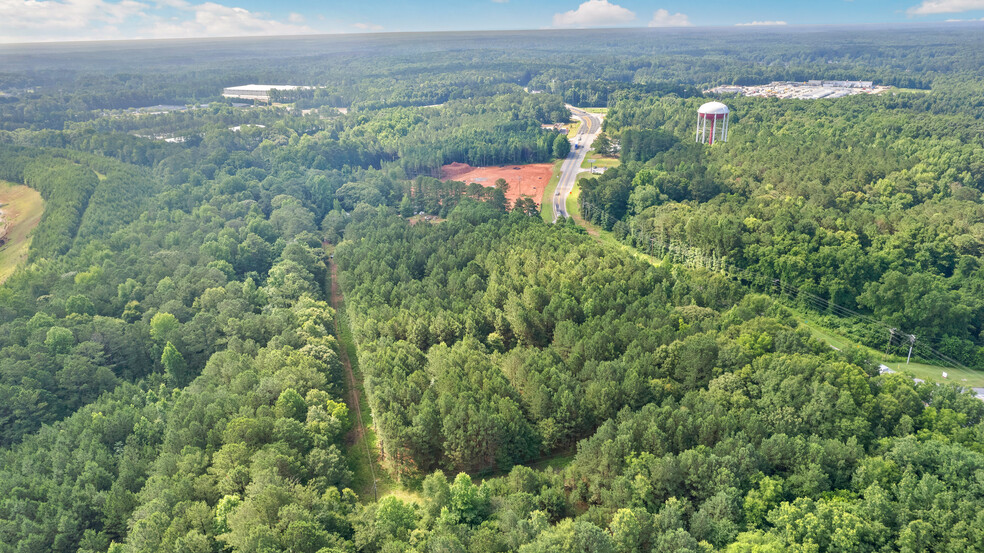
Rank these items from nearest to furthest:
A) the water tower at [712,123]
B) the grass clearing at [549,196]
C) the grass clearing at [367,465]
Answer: the grass clearing at [367,465], the grass clearing at [549,196], the water tower at [712,123]

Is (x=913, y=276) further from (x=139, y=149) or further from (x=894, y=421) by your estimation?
(x=139, y=149)

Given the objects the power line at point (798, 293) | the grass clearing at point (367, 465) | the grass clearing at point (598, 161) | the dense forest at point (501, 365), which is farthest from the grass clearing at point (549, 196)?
the grass clearing at point (367, 465)

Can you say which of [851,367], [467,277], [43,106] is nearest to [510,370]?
[467,277]

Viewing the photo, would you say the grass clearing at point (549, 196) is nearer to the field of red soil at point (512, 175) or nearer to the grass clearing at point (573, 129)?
the field of red soil at point (512, 175)

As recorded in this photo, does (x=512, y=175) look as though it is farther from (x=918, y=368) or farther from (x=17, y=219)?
(x=17, y=219)

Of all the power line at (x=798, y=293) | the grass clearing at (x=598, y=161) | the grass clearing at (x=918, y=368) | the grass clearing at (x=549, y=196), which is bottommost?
the grass clearing at (x=918, y=368)

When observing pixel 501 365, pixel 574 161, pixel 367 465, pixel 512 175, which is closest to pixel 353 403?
pixel 367 465

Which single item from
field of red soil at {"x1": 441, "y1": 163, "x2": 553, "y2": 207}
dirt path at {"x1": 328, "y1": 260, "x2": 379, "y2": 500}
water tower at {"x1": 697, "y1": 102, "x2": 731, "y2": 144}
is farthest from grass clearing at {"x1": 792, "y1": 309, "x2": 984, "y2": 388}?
water tower at {"x1": 697, "y1": 102, "x2": 731, "y2": 144}
